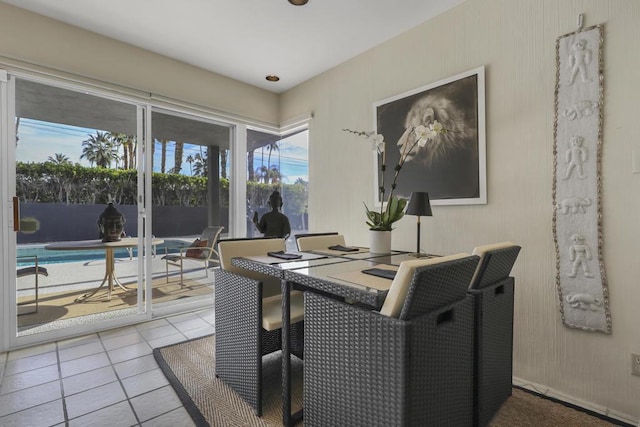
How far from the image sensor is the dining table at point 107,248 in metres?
2.78

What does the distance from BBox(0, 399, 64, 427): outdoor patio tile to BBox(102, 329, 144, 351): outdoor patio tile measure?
77cm

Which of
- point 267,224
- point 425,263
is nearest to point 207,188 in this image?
point 267,224

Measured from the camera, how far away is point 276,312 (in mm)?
1872

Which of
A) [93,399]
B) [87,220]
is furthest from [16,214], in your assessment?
[93,399]

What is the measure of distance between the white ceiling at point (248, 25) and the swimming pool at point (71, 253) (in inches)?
74.2

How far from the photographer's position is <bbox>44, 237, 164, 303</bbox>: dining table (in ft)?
9.12

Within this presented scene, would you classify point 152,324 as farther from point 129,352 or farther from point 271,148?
point 271,148

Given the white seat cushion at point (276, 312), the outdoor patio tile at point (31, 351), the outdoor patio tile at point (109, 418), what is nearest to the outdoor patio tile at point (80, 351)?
the outdoor patio tile at point (31, 351)

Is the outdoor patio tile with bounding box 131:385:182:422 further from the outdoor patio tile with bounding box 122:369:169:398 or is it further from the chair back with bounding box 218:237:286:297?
the chair back with bounding box 218:237:286:297

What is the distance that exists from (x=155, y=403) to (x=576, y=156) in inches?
109

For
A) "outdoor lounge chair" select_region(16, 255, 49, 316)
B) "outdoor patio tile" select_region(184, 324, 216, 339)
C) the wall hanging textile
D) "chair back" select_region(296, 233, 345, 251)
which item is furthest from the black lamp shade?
"outdoor lounge chair" select_region(16, 255, 49, 316)

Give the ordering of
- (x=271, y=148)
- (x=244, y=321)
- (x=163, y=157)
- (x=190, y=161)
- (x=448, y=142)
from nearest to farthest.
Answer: (x=244, y=321) → (x=448, y=142) → (x=163, y=157) → (x=190, y=161) → (x=271, y=148)

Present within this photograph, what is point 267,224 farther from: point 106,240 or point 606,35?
point 606,35

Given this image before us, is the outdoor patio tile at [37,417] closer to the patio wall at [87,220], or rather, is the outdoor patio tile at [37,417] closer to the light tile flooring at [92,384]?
the light tile flooring at [92,384]
